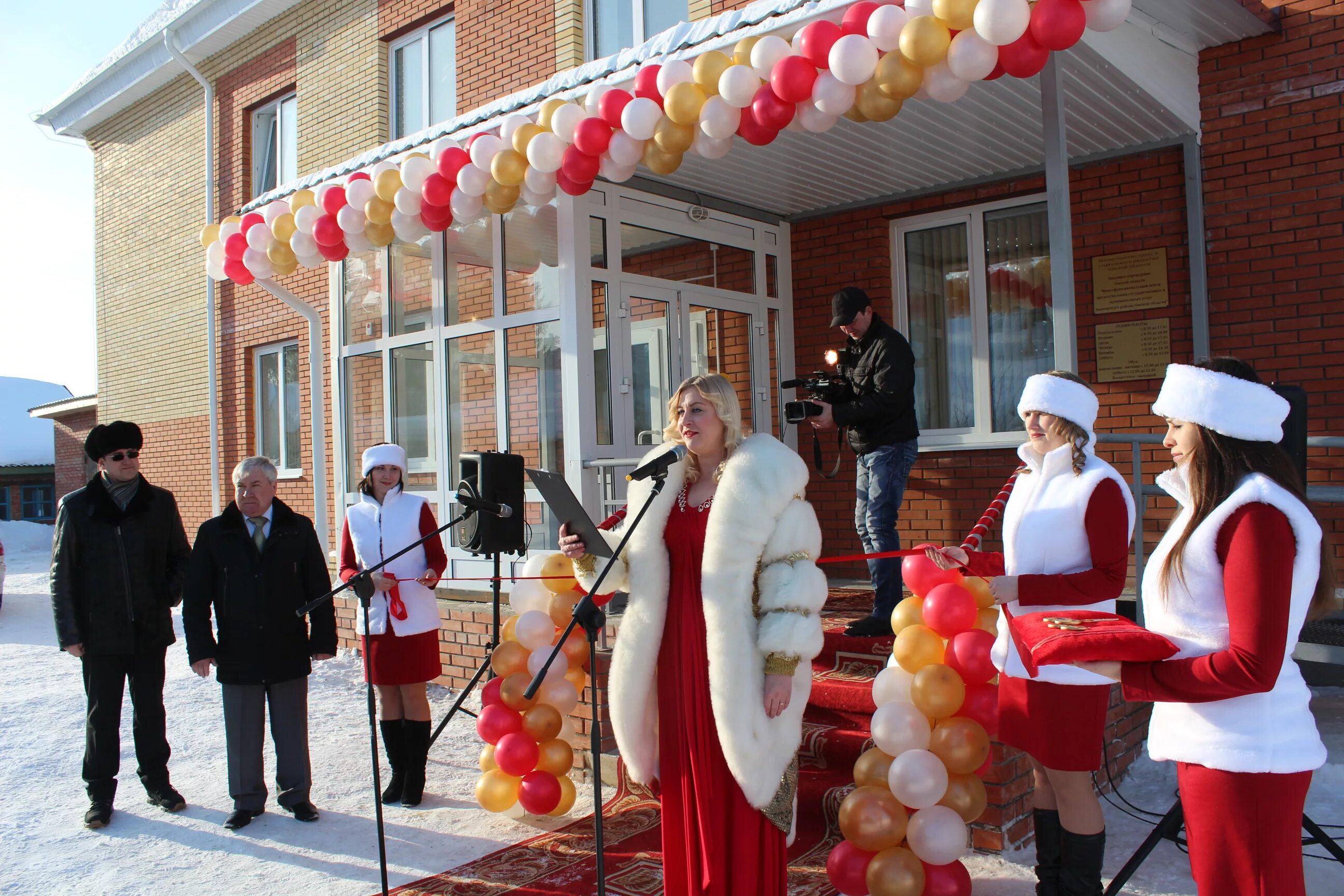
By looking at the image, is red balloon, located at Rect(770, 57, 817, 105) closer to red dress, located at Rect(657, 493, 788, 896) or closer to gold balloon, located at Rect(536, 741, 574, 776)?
red dress, located at Rect(657, 493, 788, 896)

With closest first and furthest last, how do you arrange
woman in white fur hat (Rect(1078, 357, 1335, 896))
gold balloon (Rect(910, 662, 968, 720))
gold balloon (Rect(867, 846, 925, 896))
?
1. woman in white fur hat (Rect(1078, 357, 1335, 896))
2. gold balloon (Rect(867, 846, 925, 896))
3. gold balloon (Rect(910, 662, 968, 720))

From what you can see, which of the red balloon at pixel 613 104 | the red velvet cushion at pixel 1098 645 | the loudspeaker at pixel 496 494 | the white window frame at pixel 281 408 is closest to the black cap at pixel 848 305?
the red balloon at pixel 613 104

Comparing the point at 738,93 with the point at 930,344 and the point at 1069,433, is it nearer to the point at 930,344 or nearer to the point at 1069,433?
the point at 1069,433

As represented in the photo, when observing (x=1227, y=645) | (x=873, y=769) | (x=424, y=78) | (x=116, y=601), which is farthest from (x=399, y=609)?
(x=424, y=78)

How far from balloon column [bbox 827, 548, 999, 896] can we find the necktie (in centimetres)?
298

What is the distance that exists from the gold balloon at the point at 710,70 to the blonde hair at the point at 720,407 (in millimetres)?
2213

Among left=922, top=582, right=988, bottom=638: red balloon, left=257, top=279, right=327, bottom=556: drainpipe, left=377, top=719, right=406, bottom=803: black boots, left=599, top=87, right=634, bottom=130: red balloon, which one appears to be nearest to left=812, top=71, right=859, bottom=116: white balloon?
left=599, top=87, right=634, bottom=130: red balloon

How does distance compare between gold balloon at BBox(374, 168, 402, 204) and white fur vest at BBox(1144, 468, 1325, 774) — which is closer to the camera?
white fur vest at BBox(1144, 468, 1325, 774)

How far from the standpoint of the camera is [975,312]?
7285 millimetres

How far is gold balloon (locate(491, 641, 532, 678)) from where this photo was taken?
4.53m

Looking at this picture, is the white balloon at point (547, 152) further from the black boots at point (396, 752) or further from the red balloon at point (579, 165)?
the black boots at point (396, 752)

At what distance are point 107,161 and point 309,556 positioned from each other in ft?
40.3

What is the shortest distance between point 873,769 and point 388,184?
4804 millimetres

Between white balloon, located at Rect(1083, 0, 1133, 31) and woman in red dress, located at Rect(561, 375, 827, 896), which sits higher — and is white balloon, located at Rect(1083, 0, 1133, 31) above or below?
above
